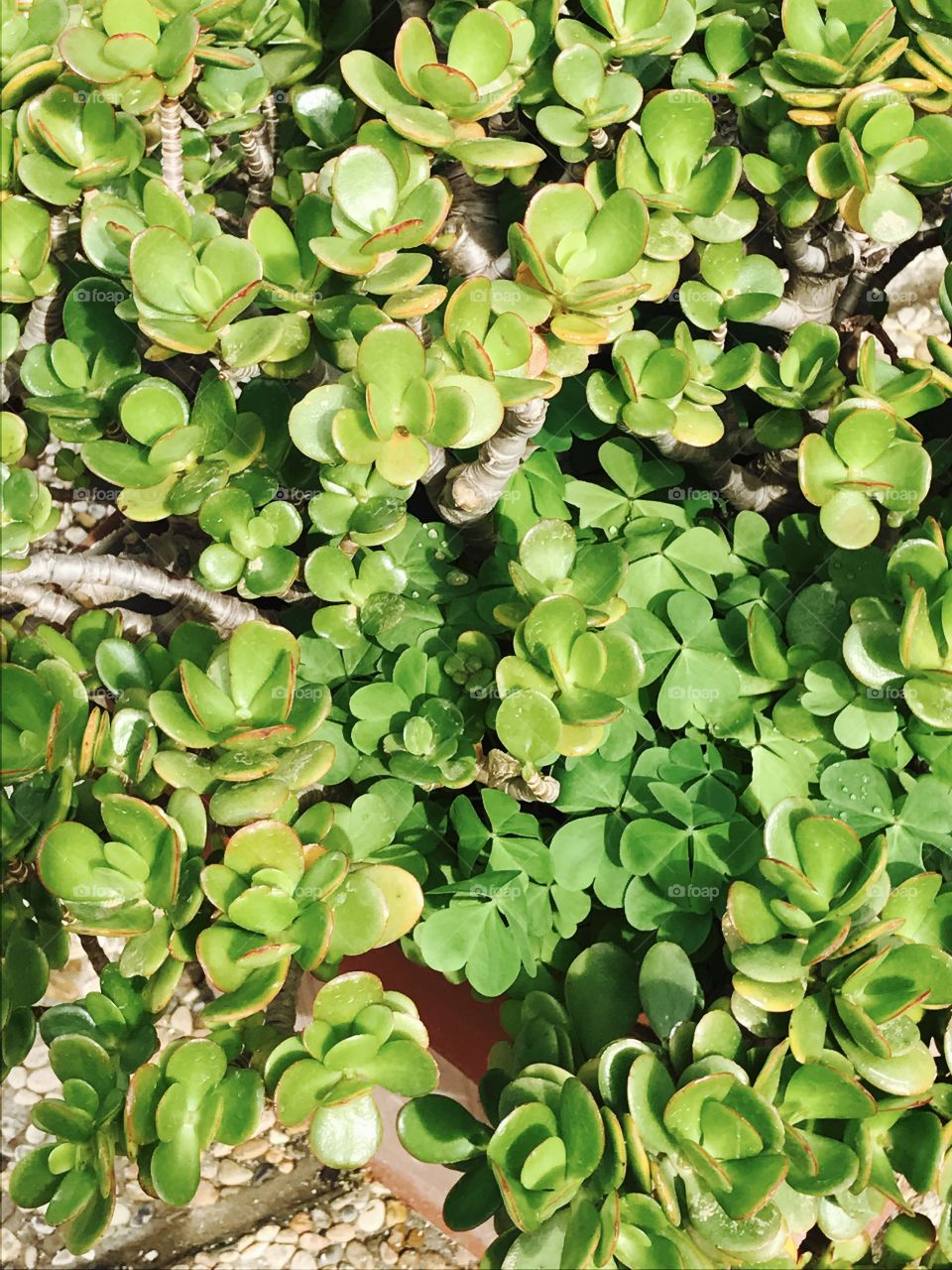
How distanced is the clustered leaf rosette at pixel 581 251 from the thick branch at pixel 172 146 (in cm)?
30

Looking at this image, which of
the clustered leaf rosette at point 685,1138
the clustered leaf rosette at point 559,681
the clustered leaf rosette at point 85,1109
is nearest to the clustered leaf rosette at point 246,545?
the clustered leaf rosette at point 559,681

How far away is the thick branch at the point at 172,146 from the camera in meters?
0.91

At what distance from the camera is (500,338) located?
0.85m

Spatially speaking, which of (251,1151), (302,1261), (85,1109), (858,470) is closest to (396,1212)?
(302,1261)

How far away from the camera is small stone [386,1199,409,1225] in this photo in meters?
Result: 1.53

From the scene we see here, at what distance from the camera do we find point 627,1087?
75cm

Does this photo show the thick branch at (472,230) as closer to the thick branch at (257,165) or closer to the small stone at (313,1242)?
the thick branch at (257,165)

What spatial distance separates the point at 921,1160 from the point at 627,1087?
0.23 m

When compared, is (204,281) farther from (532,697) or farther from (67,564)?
(532,697)


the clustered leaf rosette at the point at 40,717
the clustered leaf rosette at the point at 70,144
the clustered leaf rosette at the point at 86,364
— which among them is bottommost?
the clustered leaf rosette at the point at 40,717

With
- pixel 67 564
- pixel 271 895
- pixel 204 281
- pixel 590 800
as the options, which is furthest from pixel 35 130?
pixel 590 800

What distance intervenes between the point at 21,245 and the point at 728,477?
724mm

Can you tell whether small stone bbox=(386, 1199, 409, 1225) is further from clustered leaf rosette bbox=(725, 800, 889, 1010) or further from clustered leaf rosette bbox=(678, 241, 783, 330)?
clustered leaf rosette bbox=(678, 241, 783, 330)

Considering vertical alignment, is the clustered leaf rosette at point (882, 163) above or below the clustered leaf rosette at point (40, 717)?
above
